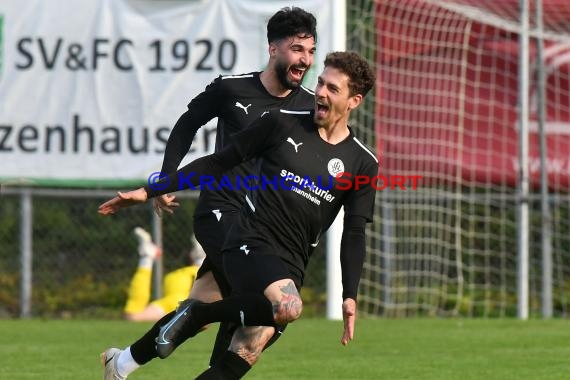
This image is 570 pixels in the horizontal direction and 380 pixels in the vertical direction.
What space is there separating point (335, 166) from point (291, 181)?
8.3 inches

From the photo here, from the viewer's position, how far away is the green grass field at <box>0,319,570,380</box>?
7875mm

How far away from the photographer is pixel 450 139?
13.5 m

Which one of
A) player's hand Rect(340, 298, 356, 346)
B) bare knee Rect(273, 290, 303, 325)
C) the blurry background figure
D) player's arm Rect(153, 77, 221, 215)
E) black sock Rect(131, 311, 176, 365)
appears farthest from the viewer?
the blurry background figure

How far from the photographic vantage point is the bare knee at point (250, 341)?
19.1 feet

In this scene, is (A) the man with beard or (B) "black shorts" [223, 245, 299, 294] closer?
(B) "black shorts" [223, 245, 299, 294]

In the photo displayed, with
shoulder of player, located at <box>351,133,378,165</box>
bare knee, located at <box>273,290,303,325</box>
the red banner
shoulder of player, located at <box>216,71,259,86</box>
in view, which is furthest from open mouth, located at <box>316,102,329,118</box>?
the red banner

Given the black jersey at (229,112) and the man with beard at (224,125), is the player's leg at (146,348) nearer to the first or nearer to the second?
the man with beard at (224,125)

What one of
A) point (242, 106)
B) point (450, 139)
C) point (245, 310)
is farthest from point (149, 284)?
point (245, 310)

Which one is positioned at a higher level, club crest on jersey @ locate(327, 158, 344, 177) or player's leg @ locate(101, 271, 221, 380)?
club crest on jersey @ locate(327, 158, 344, 177)

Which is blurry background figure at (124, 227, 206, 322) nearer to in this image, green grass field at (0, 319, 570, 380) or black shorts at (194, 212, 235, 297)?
green grass field at (0, 319, 570, 380)

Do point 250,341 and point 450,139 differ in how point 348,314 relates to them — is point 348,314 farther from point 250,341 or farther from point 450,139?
point 450,139

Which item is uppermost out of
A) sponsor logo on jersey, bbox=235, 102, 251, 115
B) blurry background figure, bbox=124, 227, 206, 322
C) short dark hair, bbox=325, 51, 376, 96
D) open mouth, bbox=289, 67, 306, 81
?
open mouth, bbox=289, 67, 306, 81

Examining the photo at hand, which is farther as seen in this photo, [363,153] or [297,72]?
[297,72]

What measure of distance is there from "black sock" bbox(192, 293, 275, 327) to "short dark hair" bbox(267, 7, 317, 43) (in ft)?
5.13
